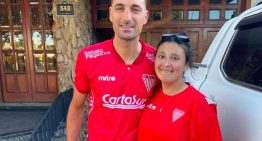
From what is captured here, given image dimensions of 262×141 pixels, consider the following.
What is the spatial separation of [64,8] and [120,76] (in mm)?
3463

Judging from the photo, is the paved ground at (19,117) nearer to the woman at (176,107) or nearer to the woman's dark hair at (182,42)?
the woman at (176,107)

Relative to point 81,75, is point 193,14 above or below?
above

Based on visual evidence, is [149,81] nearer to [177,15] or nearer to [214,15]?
[177,15]

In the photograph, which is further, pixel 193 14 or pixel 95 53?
pixel 193 14

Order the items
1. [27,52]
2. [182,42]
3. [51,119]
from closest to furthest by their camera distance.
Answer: [182,42] → [51,119] → [27,52]

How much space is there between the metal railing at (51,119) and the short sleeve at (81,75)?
5.90 feet

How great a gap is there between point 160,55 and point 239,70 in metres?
0.52

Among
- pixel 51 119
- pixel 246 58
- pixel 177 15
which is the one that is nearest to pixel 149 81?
pixel 246 58

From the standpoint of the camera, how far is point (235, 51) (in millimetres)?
1858

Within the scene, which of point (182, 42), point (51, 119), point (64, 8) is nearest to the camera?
point (182, 42)

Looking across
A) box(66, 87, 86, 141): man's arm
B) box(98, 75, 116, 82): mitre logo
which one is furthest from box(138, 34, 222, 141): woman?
box(66, 87, 86, 141): man's arm

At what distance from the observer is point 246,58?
172cm

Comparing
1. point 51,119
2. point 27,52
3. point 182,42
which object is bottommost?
point 51,119

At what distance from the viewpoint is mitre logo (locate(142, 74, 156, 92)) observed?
5.69ft
